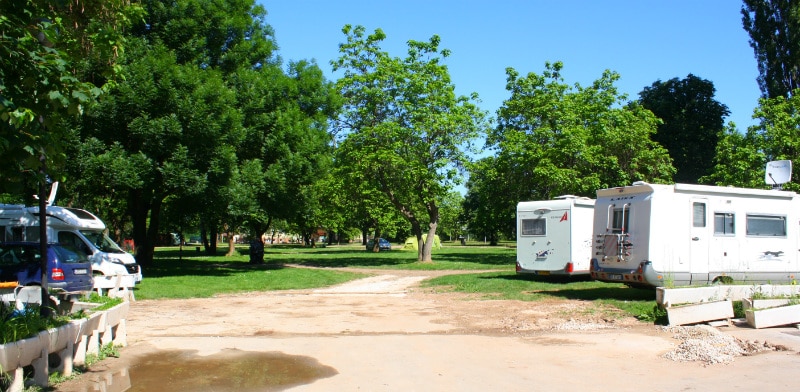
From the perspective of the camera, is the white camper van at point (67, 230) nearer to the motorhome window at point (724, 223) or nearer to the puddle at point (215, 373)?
the puddle at point (215, 373)

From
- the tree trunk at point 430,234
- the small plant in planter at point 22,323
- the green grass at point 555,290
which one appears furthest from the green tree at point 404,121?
the small plant in planter at point 22,323

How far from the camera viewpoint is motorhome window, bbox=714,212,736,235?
45.7 feet

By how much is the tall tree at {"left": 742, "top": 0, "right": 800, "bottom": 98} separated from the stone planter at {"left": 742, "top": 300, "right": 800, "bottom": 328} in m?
31.7

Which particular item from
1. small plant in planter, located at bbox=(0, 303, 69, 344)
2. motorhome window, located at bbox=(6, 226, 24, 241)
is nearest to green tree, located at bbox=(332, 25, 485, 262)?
motorhome window, located at bbox=(6, 226, 24, 241)

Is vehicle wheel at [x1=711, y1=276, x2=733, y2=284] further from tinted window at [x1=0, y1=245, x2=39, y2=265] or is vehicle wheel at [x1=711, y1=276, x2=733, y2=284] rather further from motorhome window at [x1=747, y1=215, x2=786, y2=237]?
tinted window at [x1=0, y1=245, x2=39, y2=265]

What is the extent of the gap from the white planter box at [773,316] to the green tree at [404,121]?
19.3 m

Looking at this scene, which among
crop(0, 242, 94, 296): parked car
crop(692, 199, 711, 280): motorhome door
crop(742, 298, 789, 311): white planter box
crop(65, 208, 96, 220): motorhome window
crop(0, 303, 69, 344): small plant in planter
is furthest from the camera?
crop(65, 208, 96, 220): motorhome window

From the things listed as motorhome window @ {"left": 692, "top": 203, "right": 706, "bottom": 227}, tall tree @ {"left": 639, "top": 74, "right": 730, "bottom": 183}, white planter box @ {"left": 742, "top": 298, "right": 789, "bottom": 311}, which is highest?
tall tree @ {"left": 639, "top": 74, "right": 730, "bottom": 183}

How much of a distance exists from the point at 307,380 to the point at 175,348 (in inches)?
117

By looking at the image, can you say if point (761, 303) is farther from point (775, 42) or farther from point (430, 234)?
point (775, 42)

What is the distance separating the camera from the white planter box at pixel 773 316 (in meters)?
10.4

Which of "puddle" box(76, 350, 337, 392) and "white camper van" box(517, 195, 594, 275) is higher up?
"white camper van" box(517, 195, 594, 275)

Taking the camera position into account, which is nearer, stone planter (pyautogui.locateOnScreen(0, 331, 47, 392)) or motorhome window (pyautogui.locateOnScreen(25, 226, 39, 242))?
stone planter (pyautogui.locateOnScreen(0, 331, 47, 392))

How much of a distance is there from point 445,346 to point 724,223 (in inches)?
331
